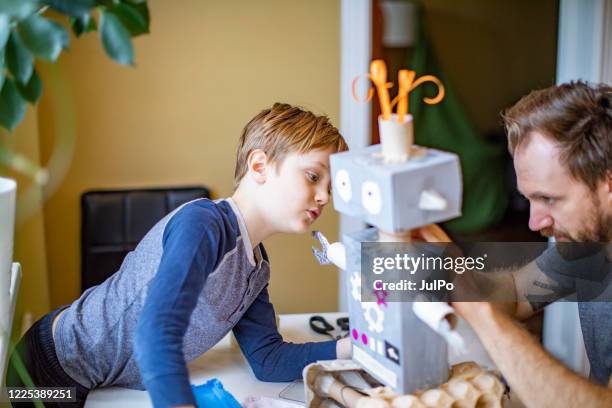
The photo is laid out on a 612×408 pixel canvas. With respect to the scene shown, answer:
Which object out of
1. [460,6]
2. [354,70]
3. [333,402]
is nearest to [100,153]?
[354,70]

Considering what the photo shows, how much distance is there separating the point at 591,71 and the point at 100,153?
1.54 m

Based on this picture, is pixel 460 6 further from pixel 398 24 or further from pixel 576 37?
pixel 576 37

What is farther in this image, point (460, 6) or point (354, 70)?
point (460, 6)

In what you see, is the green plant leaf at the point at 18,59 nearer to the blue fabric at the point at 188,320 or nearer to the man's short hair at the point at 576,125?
the blue fabric at the point at 188,320

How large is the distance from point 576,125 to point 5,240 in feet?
3.12

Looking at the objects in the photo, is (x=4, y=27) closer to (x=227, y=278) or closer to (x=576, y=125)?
(x=227, y=278)

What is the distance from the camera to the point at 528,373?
41.3 inches

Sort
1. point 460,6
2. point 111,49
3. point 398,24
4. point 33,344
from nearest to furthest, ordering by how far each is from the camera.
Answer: point 111,49 < point 33,344 < point 398,24 < point 460,6

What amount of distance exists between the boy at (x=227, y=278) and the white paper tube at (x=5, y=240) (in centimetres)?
8

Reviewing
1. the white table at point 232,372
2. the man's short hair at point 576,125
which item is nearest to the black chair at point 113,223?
Answer: the white table at point 232,372

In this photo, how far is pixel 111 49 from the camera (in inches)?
33.4

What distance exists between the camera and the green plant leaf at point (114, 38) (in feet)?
2.77
